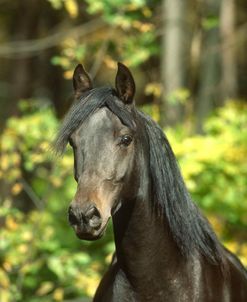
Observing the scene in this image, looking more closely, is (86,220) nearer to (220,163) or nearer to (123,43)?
(220,163)

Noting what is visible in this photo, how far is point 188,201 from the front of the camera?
3805mm

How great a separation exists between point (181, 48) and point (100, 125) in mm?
5546

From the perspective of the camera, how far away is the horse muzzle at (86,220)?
10.3 ft

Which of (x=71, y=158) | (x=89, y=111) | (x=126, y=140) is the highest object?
(x=89, y=111)

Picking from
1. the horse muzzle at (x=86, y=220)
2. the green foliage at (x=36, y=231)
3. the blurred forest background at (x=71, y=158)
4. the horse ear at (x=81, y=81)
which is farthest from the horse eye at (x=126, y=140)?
the green foliage at (x=36, y=231)

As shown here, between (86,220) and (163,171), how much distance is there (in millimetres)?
629

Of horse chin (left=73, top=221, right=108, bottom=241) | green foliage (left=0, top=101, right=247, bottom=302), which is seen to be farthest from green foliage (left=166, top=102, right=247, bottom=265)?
horse chin (left=73, top=221, right=108, bottom=241)

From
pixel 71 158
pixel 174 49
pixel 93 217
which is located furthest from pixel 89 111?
pixel 174 49

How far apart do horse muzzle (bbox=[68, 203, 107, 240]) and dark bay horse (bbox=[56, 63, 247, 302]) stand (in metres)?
0.09

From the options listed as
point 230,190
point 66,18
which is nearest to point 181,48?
point 230,190

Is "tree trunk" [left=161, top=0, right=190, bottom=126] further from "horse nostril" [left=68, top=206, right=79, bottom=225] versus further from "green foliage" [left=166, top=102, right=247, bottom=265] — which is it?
"horse nostril" [left=68, top=206, right=79, bottom=225]

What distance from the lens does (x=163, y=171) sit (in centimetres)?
365

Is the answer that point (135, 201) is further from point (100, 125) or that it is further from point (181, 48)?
point (181, 48)

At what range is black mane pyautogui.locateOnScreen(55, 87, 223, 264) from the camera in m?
3.52
